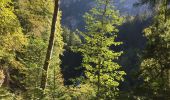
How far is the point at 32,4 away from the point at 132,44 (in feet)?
362

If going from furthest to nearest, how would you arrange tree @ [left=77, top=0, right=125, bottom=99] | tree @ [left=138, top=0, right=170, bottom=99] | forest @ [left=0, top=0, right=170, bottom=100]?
tree @ [left=77, top=0, right=125, bottom=99], tree @ [left=138, top=0, right=170, bottom=99], forest @ [left=0, top=0, right=170, bottom=100]

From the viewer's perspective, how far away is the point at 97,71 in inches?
1098

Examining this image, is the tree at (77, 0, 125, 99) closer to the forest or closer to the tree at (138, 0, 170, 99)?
the forest

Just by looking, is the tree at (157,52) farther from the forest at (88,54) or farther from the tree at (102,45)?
the tree at (102,45)

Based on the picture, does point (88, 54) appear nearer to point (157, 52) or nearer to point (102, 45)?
point (102, 45)

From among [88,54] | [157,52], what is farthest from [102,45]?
[157,52]

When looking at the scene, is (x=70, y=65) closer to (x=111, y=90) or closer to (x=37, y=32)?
(x=37, y=32)

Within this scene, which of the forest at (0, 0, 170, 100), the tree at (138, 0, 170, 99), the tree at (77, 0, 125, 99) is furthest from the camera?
the tree at (77, 0, 125, 99)

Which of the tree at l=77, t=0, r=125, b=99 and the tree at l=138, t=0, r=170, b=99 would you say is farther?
the tree at l=77, t=0, r=125, b=99

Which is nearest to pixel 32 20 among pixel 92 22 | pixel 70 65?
pixel 92 22

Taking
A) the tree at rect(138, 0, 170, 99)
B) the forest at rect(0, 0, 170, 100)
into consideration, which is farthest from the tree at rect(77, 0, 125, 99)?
the tree at rect(138, 0, 170, 99)

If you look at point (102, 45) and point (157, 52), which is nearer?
point (102, 45)

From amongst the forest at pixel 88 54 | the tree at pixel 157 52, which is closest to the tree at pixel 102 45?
the forest at pixel 88 54

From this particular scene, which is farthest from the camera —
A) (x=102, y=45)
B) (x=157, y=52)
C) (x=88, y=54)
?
(x=88, y=54)
